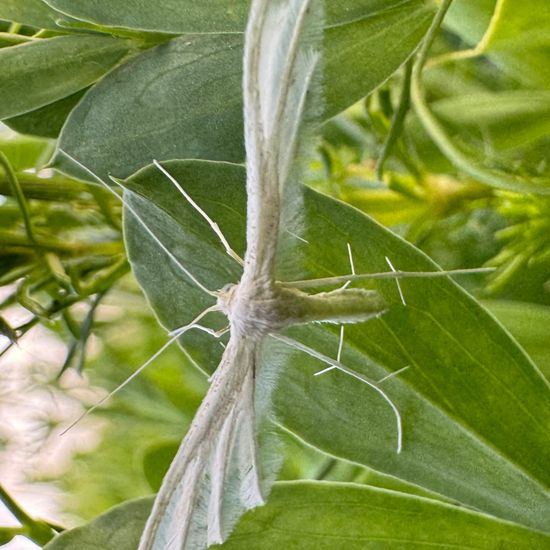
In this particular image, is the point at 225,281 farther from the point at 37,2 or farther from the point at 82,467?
the point at 82,467

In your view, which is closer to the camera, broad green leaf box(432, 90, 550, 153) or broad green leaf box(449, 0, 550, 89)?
broad green leaf box(449, 0, 550, 89)

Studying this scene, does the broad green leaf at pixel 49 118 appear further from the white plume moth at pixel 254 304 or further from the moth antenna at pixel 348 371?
the moth antenna at pixel 348 371

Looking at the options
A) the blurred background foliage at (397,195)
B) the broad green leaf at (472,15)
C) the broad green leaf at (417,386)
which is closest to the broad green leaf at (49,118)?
the blurred background foliage at (397,195)

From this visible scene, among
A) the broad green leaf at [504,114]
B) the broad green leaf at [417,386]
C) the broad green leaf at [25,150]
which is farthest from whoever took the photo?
the broad green leaf at [25,150]

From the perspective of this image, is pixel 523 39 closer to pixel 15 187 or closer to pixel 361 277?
pixel 361 277

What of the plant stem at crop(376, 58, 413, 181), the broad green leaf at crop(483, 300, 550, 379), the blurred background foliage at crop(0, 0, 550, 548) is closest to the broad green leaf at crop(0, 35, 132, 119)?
the blurred background foliage at crop(0, 0, 550, 548)

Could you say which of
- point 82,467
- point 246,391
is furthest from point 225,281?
point 82,467

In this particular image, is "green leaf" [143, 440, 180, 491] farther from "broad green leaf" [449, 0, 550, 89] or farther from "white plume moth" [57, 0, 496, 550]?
"broad green leaf" [449, 0, 550, 89]
